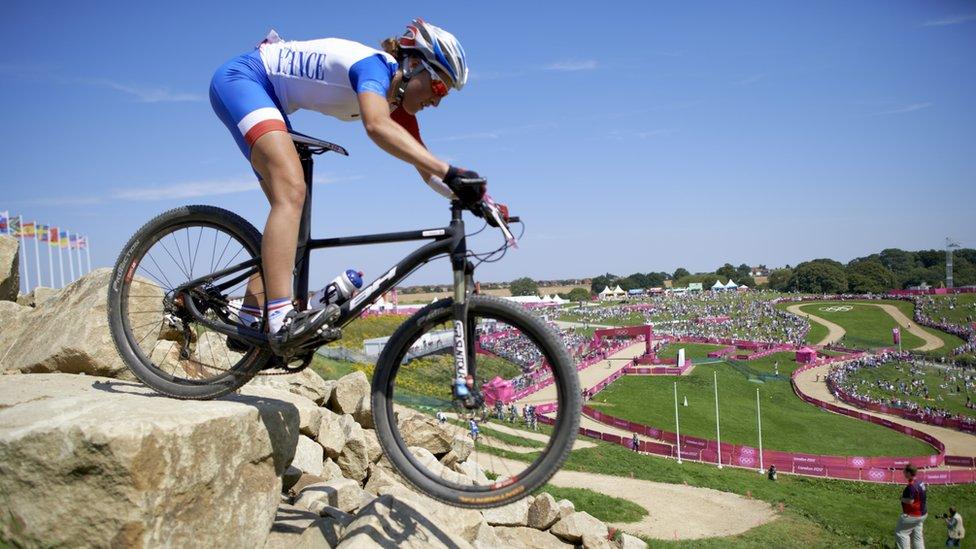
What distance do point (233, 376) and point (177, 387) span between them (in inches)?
24.2

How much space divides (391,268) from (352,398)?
8041 mm

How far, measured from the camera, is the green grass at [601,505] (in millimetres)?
19547

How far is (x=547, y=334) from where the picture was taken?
13.9ft

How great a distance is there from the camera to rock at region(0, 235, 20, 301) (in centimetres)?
1177

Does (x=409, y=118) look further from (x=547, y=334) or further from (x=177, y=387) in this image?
A: (x=177, y=387)

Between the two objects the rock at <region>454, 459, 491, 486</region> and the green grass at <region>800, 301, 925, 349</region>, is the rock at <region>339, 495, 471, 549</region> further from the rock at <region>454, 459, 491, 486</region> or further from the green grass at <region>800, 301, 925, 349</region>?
the green grass at <region>800, 301, 925, 349</region>

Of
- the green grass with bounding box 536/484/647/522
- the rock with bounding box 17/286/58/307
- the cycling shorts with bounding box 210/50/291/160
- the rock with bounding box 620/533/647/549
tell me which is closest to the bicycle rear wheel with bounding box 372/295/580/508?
the cycling shorts with bounding box 210/50/291/160

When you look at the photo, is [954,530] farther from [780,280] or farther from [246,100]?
[780,280]

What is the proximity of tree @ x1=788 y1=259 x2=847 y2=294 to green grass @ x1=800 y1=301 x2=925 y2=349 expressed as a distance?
23.7m

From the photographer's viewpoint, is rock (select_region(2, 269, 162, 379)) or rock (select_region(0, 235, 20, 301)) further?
rock (select_region(0, 235, 20, 301))

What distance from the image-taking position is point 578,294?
181 metres

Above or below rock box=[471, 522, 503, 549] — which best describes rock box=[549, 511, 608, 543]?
below

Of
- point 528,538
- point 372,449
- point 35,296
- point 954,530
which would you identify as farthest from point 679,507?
point 35,296

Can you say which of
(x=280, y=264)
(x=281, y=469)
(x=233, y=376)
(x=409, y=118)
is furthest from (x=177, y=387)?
(x=409, y=118)
